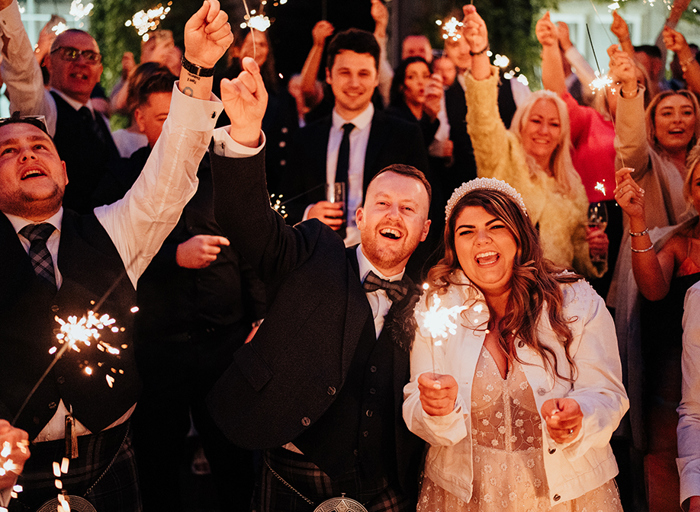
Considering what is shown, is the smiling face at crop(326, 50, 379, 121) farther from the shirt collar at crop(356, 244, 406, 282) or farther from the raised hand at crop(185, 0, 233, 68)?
the raised hand at crop(185, 0, 233, 68)

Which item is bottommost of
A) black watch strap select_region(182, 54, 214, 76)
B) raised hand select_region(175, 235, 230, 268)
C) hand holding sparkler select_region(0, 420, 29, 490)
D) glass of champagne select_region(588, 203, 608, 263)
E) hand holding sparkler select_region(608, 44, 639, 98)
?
hand holding sparkler select_region(0, 420, 29, 490)

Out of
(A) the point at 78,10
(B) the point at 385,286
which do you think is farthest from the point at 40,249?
(A) the point at 78,10

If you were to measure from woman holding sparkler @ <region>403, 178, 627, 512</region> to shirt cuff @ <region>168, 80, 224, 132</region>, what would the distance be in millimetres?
1114

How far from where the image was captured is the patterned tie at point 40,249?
2629 millimetres

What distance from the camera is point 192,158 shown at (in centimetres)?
269

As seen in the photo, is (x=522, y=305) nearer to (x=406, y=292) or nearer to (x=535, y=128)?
(x=406, y=292)

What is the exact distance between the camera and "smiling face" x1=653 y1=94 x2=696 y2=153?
370 centimetres

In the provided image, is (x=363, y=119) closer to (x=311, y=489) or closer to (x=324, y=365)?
(x=324, y=365)

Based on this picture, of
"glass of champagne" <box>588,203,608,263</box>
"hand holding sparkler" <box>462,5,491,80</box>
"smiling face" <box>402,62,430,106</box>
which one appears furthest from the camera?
"smiling face" <box>402,62,430,106</box>

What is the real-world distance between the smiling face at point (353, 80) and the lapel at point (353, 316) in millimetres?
1616

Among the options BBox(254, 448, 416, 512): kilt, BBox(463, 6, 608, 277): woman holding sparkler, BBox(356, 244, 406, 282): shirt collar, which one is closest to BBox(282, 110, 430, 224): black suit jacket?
BBox(463, 6, 608, 277): woman holding sparkler

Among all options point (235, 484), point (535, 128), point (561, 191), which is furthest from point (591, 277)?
point (235, 484)

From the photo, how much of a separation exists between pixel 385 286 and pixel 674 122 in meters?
2.18

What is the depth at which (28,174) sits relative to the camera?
8.91 ft
